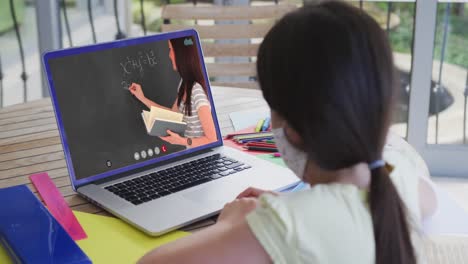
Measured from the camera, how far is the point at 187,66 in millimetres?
1473

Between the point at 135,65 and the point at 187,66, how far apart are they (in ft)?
0.44

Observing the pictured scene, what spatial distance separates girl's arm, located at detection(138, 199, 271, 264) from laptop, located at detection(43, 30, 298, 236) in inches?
8.6

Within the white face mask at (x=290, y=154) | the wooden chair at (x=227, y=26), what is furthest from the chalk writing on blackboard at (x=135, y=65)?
the wooden chair at (x=227, y=26)

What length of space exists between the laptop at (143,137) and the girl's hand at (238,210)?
0.10 m

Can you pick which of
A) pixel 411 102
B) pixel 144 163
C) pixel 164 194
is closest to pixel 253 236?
pixel 164 194

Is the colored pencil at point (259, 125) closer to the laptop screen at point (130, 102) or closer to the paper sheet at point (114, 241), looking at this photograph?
the laptop screen at point (130, 102)

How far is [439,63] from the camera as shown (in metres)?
3.13

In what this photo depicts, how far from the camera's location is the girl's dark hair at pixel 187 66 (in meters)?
1.46

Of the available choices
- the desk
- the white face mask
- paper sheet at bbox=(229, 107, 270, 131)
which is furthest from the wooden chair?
the white face mask

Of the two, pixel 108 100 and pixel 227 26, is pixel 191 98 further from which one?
pixel 227 26

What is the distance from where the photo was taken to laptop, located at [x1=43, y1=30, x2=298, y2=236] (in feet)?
4.15

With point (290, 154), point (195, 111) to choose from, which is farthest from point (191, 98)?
point (290, 154)

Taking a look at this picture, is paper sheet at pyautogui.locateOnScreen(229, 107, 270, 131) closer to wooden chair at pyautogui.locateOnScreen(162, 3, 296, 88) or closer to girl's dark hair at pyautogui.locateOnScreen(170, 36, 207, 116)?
girl's dark hair at pyautogui.locateOnScreen(170, 36, 207, 116)

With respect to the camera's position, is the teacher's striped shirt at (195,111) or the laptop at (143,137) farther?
the teacher's striped shirt at (195,111)
